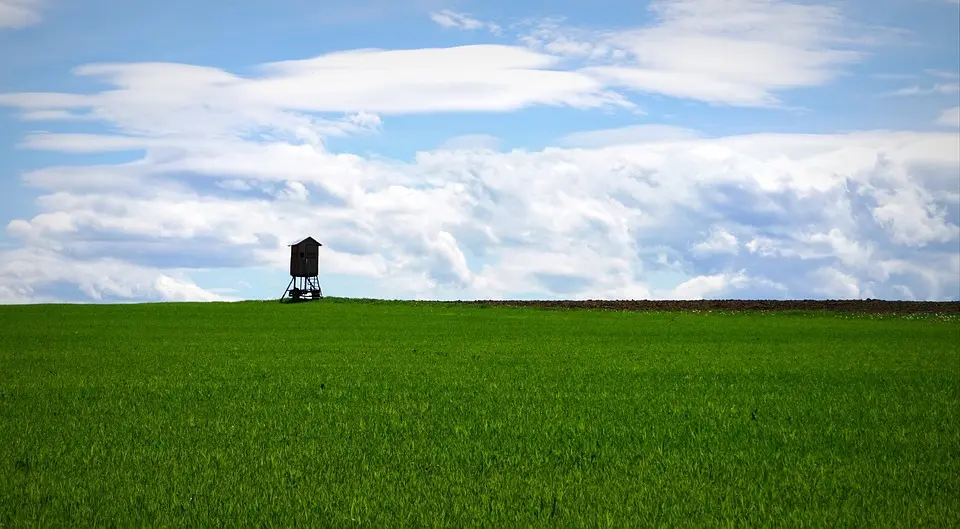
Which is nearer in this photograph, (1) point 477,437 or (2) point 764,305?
(1) point 477,437

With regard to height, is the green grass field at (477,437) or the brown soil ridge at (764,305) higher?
the brown soil ridge at (764,305)

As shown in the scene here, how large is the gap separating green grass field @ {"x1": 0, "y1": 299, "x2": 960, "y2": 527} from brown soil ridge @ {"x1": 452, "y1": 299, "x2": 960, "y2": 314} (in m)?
34.5

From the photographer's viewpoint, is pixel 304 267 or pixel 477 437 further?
pixel 304 267

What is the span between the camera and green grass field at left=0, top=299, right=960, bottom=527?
9.73 meters

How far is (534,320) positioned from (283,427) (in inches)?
1565

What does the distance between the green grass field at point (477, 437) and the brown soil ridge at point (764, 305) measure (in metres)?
34.5

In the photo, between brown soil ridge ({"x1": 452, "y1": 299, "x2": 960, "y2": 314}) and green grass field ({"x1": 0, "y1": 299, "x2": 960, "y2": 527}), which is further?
brown soil ridge ({"x1": 452, "y1": 299, "x2": 960, "y2": 314})

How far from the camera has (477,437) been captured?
1370cm

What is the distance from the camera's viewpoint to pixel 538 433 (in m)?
14.1

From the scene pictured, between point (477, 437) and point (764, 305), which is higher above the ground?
point (764, 305)

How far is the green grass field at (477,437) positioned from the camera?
31.9 ft

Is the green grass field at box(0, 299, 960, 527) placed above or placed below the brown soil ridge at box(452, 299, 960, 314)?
below

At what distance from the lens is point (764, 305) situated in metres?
67.6

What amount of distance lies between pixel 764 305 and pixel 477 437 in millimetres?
58519
